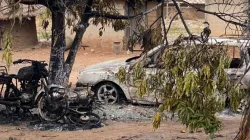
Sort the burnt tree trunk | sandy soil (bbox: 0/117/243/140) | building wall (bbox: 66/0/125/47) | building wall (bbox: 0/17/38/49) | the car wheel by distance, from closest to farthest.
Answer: sandy soil (bbox: 0/117/243/140) < the burnt tree trunk < the car wheel < building wall (bbox: 66/0/125/47) < building wall (bbox: 0/17/38/49)

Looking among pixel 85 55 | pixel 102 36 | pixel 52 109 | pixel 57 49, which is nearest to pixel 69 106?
pixel 52 109

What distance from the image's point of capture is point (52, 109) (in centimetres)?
1082

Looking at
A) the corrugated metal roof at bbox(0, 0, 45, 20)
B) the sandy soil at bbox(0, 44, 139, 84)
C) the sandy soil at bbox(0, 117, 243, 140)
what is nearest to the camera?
the corrugated metal roof at bbox(0, 0, 45, 20)

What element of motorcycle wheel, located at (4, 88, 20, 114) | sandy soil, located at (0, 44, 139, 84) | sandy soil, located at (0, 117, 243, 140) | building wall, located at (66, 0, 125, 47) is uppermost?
building wall, located at (66, 0, 125, 47)

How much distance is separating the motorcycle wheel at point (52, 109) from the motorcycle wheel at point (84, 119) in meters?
0.21

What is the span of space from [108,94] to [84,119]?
165 cm

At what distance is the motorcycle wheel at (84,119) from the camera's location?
35.9 feet

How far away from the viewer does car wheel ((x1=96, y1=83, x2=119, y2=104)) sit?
1255cm

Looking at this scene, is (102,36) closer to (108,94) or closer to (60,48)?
(108,94)

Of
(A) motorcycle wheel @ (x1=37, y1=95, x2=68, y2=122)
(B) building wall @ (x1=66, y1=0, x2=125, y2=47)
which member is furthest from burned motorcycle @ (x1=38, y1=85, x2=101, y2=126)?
(B) building wall @ (x1=66, y1=0, x2=125, y2=47)

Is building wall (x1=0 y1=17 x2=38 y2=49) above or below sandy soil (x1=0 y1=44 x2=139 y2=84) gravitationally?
above

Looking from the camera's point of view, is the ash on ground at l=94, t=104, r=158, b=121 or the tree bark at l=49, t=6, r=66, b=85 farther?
the ash on ground at l=94, t=104, r=158, b=121

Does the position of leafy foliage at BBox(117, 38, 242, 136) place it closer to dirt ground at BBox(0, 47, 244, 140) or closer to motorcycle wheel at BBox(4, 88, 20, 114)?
dirt ground at BBox(0, 47, 244, 140)

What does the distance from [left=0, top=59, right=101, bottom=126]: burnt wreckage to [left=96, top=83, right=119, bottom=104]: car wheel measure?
42.8 inches
